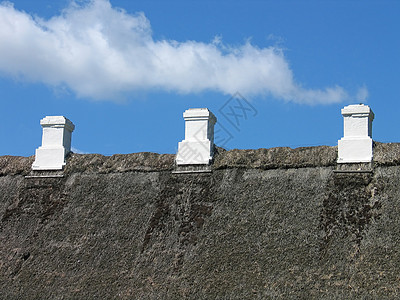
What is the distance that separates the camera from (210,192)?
1348 centimetres

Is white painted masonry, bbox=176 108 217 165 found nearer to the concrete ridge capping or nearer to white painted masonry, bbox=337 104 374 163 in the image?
the concrete ridge capping

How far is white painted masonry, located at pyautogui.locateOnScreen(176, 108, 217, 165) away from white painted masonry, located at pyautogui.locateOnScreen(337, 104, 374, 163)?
8.48ft

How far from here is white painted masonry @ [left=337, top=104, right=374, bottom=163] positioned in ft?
43.0

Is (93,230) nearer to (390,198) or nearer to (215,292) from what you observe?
(215,292)

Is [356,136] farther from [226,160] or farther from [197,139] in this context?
[197,139]

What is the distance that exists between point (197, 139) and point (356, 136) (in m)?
3.10

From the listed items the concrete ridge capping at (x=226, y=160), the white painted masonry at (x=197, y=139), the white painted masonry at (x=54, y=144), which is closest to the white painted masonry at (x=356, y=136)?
the concrete ridge capping at (x=226, y=160)

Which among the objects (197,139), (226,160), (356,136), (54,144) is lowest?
(226,160)

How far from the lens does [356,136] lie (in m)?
13.4

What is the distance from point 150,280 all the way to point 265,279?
1994 mm

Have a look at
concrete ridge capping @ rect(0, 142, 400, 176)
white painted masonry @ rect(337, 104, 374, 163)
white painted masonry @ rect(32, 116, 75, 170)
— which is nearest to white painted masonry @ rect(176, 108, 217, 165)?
concrete ridge capping @ rect(0, 142, 400, 176)

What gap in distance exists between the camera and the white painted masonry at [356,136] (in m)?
13.1

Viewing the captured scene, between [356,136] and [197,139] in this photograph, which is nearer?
[356,136]

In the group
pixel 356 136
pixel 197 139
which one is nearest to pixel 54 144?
pixel 197 139
